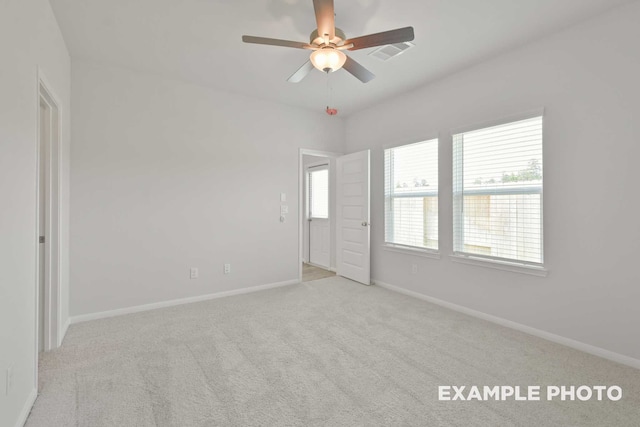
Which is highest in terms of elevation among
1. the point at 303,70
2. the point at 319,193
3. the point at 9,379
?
the point at 303,70

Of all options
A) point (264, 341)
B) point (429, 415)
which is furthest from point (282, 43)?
point (429, 415)

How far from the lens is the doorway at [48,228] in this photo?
8.32 feet

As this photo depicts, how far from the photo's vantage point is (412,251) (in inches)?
161

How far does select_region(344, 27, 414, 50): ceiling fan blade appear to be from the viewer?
2016mm

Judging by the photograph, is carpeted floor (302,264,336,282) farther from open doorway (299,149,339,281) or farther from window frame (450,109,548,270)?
window frame (450,109,548,270)

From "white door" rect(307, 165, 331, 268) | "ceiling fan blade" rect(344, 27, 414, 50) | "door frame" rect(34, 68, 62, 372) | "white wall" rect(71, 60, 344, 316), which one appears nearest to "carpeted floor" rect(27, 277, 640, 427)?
"door frame" rect(34, 68, 62, 372)

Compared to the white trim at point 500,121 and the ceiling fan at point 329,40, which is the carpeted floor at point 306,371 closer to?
the white trim at point 500,121

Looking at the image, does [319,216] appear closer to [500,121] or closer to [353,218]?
[353,218]

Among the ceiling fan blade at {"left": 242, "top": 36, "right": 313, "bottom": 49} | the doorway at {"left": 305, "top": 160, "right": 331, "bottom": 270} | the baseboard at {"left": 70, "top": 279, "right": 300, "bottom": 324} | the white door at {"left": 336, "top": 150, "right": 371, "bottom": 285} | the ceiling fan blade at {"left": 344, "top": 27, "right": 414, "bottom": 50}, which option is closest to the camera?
the ceiling fan blade at {"left": 344, "top": 27, "right": 414, "bottom": 50}

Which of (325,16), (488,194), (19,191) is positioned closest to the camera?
(19,191)

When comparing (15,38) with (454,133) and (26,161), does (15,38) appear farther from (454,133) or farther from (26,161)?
(454,133)

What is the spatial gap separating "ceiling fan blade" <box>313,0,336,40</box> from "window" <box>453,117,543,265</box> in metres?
2.13

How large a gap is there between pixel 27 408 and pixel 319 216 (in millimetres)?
4964

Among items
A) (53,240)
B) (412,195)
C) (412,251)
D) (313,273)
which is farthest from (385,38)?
(313,273)
